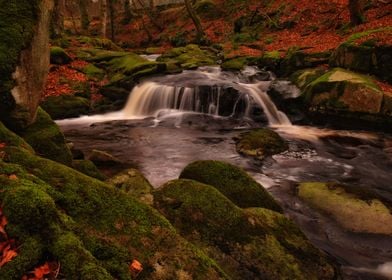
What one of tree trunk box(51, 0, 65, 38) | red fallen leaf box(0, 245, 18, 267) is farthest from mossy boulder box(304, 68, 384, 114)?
tree trunk box(51, 0, 65, 38)

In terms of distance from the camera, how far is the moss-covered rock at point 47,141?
18.9 ft

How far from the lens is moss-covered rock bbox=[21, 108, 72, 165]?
5.76 meters

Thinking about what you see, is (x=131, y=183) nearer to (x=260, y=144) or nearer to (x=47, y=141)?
(x=47, y=141)

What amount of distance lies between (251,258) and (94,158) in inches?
195

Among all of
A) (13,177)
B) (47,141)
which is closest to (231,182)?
(47,141)

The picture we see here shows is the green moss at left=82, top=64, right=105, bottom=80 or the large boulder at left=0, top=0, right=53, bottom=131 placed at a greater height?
the large boulder at left=0, top=0, right=53, bottom=131

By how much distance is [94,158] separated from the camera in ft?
26.4

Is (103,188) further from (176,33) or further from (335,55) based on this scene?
(176,33)

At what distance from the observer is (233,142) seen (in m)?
11.8

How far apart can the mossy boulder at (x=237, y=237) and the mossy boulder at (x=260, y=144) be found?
5538mm

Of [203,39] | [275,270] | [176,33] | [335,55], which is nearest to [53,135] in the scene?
[275,270]

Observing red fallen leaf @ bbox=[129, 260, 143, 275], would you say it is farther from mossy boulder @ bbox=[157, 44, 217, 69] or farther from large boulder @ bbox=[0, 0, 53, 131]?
mossy boulder @ bbox=[157, 44, 217, 69]

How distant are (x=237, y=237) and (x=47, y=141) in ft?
11.4

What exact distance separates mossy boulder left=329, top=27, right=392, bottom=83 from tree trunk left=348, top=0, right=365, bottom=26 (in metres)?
4.37
